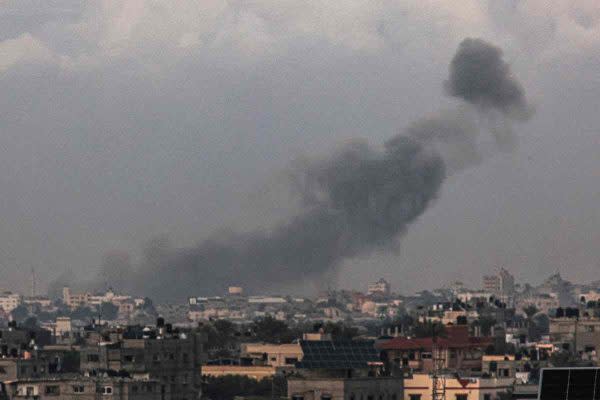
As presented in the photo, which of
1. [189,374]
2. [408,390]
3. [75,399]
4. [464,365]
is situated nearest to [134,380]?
[75,399]

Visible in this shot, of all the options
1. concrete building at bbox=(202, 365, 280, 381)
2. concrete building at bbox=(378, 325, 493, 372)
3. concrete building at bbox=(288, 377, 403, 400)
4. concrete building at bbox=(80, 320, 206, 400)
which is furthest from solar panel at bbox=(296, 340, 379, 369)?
concrete building at bbox=(378, 325, 493, 372)

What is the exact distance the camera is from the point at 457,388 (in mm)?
139500

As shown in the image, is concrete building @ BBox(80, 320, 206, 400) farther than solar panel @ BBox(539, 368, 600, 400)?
Yes

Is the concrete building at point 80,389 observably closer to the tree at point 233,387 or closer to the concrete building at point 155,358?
the concrete building at point 155,358

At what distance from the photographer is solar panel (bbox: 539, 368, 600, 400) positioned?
63438 millimetres

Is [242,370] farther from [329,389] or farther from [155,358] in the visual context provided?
[329,389]

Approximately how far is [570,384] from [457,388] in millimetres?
75701

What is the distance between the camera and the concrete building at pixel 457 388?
454 ft

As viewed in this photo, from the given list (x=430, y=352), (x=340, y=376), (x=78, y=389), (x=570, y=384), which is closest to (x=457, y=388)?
(x=340, y=376)

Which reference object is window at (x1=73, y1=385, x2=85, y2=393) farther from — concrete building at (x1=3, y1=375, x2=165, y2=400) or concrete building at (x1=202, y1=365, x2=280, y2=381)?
concrete building at (x1=202, y1=365, x2=280, y2=381)

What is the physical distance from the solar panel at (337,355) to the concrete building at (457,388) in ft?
13.2

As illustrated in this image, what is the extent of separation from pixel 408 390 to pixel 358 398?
1485 centimetres

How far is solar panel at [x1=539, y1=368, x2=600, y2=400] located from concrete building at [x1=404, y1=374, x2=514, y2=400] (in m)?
72.3

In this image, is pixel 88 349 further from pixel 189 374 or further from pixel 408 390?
pixel 408 390
